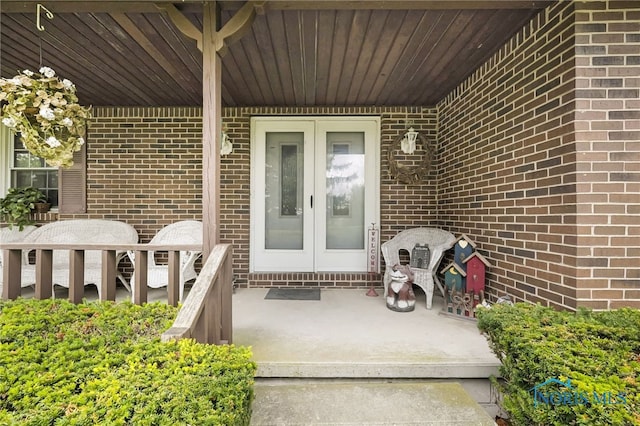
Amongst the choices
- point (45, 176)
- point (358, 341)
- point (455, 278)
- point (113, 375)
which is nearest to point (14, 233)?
point (45, 176)

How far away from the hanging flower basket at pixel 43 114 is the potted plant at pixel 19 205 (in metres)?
2.53

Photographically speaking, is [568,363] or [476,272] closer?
[568,363]

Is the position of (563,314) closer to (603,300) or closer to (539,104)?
(603,300)

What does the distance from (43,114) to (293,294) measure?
2763 millimetres

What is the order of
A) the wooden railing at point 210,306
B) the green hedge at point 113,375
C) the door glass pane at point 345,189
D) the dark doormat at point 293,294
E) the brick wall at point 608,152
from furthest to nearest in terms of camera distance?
the door glass pane at point 345,189 < the dark doormat at point 293,294 < the brick wall at point 608,152 < the wooden railing at point 210,306 < the green hedge at point 113,375

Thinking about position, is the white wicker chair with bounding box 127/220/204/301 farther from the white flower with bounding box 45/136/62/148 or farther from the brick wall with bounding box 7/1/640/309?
the white flower with bounding box 45/136/62/148

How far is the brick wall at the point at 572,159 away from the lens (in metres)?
1.92

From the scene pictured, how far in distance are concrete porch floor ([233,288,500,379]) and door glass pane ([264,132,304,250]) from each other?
105cm

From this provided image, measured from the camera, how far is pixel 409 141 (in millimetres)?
3834

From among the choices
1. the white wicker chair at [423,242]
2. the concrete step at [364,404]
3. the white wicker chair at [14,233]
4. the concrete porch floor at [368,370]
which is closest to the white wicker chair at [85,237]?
the white wicker chair at [14,233]

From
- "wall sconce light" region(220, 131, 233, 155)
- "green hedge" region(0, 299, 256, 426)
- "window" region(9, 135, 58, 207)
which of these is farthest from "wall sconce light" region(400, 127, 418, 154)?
"window" region(9, 135, 58, 207)

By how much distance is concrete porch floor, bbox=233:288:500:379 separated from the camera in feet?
6.53

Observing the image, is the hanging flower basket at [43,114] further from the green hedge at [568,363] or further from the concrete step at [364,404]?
the green hedge at [568,363]

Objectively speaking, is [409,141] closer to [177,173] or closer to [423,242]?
[423,242]
